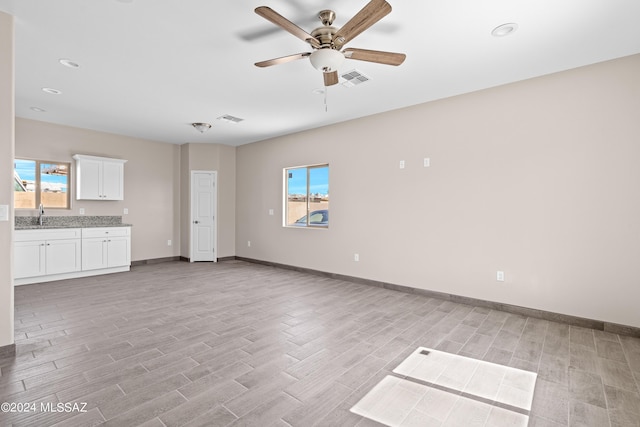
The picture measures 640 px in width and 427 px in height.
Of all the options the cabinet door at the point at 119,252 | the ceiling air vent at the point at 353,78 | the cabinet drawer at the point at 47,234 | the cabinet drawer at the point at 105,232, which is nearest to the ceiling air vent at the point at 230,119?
the ceiling air vent at the point at 353,78

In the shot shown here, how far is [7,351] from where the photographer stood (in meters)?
2.60

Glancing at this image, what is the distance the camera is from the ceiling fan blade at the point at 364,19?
6.75 ft

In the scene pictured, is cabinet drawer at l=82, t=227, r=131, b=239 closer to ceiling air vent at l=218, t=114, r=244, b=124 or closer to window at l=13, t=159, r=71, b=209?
window at l=13, t=159, r=71, b=209

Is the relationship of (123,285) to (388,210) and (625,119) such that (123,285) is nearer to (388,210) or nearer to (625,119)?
(388,210)

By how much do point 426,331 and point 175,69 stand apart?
3.95 meters

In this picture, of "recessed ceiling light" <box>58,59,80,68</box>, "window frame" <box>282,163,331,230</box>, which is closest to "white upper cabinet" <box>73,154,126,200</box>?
"recessed ceiling light" <box>58,59,80,68</box>

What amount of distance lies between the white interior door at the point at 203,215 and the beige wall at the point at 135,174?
1.77ft

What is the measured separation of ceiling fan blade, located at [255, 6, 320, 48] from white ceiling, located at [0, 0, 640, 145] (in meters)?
0.23

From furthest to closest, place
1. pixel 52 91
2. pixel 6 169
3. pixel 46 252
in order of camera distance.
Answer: pixel 46 252 → pixel 52 91 → pixel 6 169

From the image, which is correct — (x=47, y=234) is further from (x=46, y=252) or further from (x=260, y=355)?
(x=260, y=355)

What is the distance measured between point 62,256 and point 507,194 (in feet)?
22.7

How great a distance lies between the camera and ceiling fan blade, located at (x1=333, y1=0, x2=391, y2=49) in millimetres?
2059

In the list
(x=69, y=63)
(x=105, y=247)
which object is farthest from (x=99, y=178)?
→ (x=69, y=63)

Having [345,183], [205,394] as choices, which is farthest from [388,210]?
[205,394]
